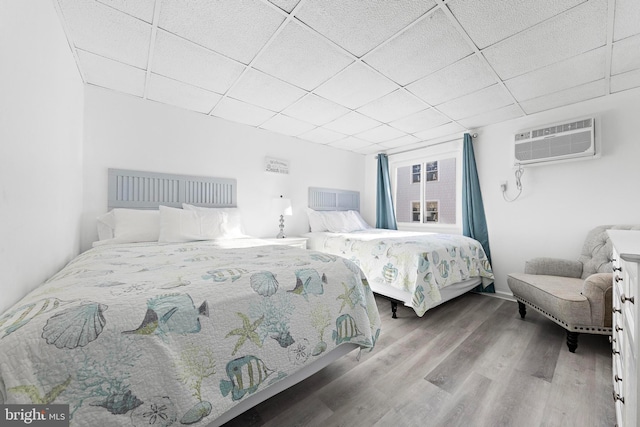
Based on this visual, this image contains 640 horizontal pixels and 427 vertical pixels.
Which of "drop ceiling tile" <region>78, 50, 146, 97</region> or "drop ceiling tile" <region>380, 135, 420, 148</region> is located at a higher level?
"drop ceiling tile" <region>78, 50, 146, 97</region>

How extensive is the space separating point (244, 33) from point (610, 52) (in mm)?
2764

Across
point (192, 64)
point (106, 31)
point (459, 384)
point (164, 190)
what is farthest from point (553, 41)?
point (164, 190)

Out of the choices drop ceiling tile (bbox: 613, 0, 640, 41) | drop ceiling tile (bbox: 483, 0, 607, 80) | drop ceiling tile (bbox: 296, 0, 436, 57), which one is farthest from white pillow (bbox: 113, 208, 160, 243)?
drop ceiling tile (bbox: 613, 0, 640, 41)

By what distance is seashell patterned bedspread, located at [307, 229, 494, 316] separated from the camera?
2.23 metres

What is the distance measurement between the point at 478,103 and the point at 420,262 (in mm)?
1951

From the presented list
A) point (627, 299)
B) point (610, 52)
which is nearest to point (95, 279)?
point (627, 299)

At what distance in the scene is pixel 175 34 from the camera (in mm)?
1674

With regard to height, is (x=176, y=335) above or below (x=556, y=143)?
below

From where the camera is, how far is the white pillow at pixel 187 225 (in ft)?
7.57

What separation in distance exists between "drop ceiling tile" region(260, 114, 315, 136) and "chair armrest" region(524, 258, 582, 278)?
3.09 metres

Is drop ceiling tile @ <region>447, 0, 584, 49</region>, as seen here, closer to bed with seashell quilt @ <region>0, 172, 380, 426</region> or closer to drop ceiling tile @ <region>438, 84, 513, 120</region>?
drop ceiling tile @ <region>438, 84, 513, 120</region>

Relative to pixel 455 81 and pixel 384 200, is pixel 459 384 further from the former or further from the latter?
pixel 384 200

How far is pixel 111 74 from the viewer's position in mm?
2176

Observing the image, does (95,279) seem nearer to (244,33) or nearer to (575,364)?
(244,33)
